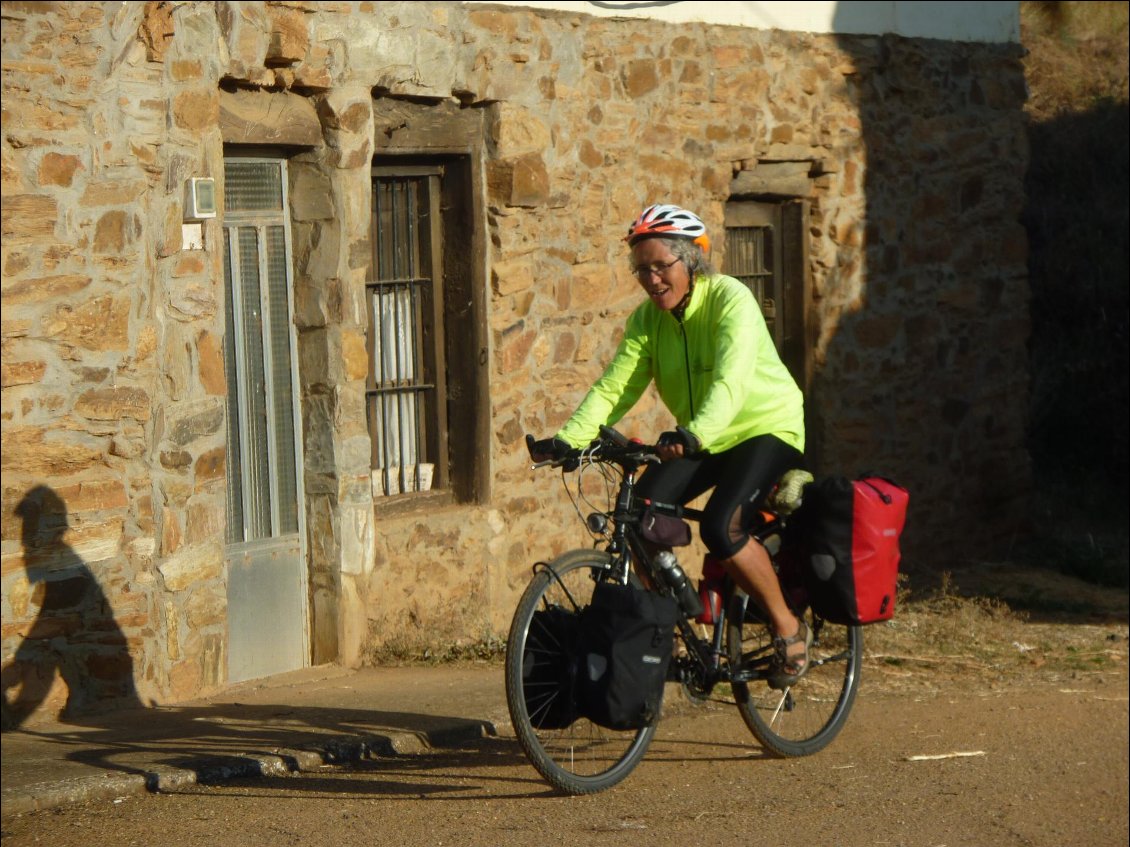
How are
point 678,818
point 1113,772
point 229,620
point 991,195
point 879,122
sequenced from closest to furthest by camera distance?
1. point 678,818
2. point 1113,772
3. point 229,620
4. point 879,122
5. point 991,195

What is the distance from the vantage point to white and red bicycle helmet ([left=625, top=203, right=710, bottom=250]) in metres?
6.09

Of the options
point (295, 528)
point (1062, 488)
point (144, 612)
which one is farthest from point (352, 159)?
point (1062, 488)

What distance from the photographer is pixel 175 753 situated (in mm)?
6426

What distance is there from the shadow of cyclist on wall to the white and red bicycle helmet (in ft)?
8.94

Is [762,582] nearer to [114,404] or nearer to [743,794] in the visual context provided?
[743,794]

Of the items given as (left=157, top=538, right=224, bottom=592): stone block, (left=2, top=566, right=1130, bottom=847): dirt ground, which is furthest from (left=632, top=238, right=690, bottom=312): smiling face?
(left=157, top=538, right=224, bottom=592): stone block

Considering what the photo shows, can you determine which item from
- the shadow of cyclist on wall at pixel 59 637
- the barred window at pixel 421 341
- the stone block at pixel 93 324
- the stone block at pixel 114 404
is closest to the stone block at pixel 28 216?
the stone block at pixel 93 324

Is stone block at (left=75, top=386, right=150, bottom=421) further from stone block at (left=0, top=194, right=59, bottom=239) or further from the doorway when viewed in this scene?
the doorway

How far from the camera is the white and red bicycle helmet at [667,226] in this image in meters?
6.09

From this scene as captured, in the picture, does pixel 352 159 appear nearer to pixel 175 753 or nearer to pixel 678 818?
pixel 175 753

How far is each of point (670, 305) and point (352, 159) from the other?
108 inches

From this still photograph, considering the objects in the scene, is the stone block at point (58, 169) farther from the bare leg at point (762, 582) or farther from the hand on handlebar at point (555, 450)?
the bare leg at point (762, 582)

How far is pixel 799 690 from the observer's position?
7.18m

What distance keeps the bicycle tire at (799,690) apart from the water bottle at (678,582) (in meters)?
0.34
